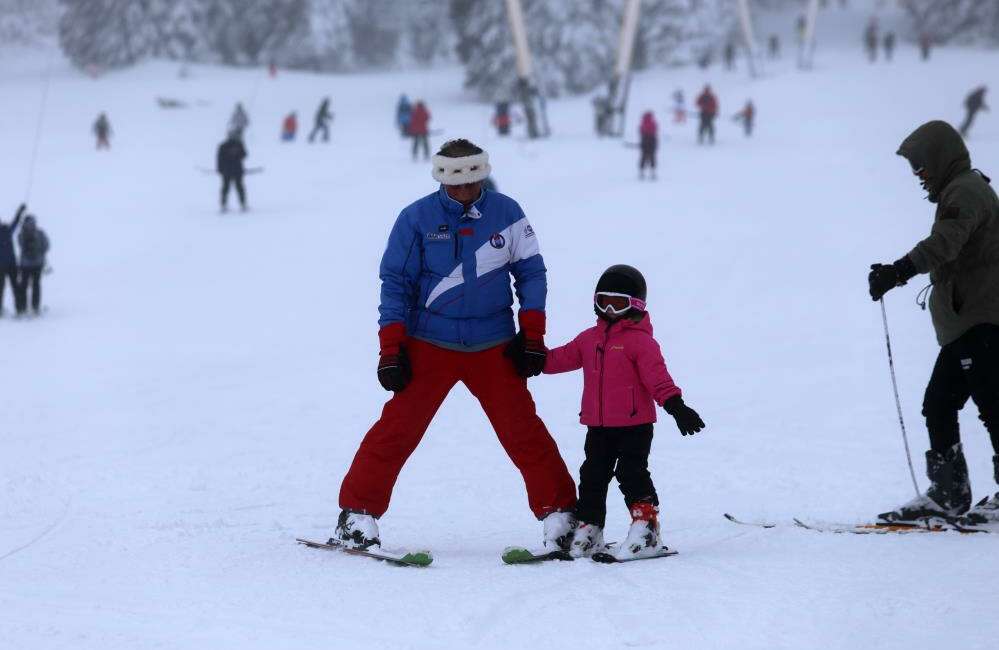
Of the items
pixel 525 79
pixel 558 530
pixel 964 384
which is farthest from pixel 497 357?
pixel 525 79

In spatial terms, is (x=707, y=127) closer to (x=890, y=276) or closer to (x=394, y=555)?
(x=890, y=276)

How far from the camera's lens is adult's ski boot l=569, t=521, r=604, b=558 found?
4641mm

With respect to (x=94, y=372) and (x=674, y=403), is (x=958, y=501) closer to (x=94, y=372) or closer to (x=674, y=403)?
(x=674, y=403)

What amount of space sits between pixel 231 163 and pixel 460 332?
17.1m

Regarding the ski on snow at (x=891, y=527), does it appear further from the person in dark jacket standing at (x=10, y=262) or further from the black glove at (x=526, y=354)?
the person in dark jacket standing at (x=10, y=262)

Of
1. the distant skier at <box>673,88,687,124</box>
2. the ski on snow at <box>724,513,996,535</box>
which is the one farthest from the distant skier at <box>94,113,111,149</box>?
the ski on snow at <box>724,513,996,535</box>

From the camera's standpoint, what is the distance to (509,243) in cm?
474

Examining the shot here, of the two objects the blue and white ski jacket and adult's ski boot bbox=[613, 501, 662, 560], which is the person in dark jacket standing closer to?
the blue and white ski jacket

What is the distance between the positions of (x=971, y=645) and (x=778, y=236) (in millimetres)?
14864


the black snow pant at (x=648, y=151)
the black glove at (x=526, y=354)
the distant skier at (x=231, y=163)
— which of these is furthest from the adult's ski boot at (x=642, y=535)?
the black snow pant at (x=648, y=151)

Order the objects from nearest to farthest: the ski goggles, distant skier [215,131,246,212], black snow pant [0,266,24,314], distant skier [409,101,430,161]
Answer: the ski goggles
black snow pant [0,266,24,314]
distant skier [215,131,246,212]
distant skier [409,101,430,161]

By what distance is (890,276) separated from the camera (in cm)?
456

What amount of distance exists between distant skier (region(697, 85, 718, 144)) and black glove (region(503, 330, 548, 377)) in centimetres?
2533

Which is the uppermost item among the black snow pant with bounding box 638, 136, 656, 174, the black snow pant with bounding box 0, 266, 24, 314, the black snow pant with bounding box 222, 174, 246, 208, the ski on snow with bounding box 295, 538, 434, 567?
the black snow pant with bounding box 638, 136, 656, 174
